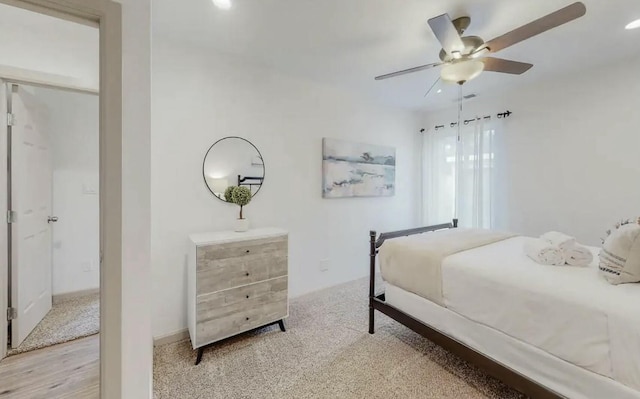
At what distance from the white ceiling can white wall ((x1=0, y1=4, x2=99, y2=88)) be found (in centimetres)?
63

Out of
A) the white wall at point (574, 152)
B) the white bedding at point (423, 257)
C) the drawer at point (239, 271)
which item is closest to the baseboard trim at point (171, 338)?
the drawer at point (239, 271)

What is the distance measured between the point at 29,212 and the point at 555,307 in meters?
3.90

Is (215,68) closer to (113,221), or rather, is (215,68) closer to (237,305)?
(113,221)

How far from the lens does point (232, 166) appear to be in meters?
2.70

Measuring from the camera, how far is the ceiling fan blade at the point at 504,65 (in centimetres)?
204

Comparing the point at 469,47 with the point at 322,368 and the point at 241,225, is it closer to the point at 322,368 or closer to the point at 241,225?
the point at 241,225

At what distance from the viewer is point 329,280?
140 inches

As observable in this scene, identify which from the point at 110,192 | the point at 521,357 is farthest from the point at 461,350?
the point at 110,192

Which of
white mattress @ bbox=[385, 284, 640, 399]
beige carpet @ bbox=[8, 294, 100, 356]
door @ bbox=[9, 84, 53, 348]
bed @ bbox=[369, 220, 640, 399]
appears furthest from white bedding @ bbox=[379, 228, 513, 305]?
door @ bbox=[9, 84, 53, 348]

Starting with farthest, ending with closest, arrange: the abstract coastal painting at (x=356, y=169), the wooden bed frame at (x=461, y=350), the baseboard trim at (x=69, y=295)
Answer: the abstract coastal painting at (x=356, y=169)
the baseboard trim at (x=69, y=295)
the wooden bed frame at (x=461, y=350)

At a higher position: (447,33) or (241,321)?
(447,33)

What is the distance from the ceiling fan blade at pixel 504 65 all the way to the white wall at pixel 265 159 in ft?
6.02

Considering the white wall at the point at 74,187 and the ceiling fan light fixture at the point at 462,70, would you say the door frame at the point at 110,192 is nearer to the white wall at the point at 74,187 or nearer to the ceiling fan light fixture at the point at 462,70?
the white wall at the point at 74,187

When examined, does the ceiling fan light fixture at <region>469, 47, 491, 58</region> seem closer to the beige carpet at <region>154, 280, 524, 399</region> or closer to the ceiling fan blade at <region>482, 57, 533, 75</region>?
the ceiling fan blade at <region>482, 57, 533, 75</region>
